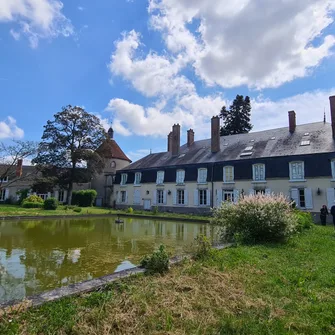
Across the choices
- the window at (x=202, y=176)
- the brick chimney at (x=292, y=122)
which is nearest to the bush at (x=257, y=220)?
the window at (x=202, y=176)

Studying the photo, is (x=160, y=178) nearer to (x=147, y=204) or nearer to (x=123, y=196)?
(x=147, y=204)

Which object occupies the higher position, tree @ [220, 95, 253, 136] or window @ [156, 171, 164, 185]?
tree @ [220, 95, 253, 136]

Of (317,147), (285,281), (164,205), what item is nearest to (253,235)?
(285,281)

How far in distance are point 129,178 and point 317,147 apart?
17202mm

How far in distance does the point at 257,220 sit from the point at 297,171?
38.6ft

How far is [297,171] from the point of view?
17.1m

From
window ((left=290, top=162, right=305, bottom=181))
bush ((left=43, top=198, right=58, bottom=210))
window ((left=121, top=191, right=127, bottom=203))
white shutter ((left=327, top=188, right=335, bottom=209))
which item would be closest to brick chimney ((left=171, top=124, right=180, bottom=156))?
window ((left=121, top=191, right=127, bottom=203))

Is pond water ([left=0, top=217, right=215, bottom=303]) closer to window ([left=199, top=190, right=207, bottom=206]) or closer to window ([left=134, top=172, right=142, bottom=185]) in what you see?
window ([left=199, top=190, right=207, bottom=206])

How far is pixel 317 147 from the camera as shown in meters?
16.9

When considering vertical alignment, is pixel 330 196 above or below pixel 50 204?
above

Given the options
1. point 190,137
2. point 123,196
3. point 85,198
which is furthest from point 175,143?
point 85,198

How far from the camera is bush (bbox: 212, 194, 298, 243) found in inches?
278

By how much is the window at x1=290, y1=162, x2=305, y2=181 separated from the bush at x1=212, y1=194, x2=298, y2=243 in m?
10.7

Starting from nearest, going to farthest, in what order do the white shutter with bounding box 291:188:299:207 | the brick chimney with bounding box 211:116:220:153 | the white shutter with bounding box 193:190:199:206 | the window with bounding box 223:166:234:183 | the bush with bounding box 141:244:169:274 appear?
the bush with bounding box 141:244:169:274
the white shutter with bounding box 291:188:299:207
the window with bounding box 223:166:234:183
the white shutter with bounding box 193:190:199:206
the brick chimney with bounding box 211:116:220:153
